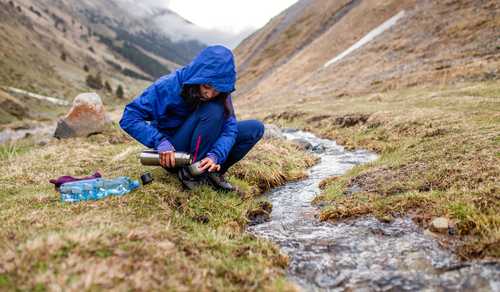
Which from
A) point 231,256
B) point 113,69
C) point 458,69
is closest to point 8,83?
point 458,69

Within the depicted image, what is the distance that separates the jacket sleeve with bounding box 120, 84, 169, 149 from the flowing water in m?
2.32

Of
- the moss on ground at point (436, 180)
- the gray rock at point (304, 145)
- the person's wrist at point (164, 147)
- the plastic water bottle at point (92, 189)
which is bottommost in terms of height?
the gray rock at point (304, 145)

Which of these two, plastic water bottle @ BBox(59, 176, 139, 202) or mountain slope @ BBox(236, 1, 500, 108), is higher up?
plastic water bottle @ BBox(59, 176, 139, 202)

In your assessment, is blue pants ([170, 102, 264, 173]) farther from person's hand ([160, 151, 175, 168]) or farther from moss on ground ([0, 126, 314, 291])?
moss on ground ([0, 126, 314, 291])

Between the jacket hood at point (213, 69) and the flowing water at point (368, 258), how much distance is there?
8.44 feet

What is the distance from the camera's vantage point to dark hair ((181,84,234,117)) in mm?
6509

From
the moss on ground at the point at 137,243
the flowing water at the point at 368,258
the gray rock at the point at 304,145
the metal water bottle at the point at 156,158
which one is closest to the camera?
the moss on ground at the point at 137,243

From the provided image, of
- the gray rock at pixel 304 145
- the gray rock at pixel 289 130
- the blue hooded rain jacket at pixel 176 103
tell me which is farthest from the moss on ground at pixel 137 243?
the gray rock at pixel 289 130

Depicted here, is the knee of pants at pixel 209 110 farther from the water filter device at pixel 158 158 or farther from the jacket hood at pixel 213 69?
the water filter device at pixel 158 158

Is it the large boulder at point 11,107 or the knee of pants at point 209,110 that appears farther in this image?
the large boulder at point 11,107

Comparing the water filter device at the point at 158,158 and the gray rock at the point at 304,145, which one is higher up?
the water filter device at the point at 158,158

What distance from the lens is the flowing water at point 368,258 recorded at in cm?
423

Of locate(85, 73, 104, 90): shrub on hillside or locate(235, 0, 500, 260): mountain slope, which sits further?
locate(85, 73, 104, 90): shrub on hillside

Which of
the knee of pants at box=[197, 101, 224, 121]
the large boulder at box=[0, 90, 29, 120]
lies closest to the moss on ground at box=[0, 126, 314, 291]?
the knee of pants at box=[197, 101, 224, 121]
